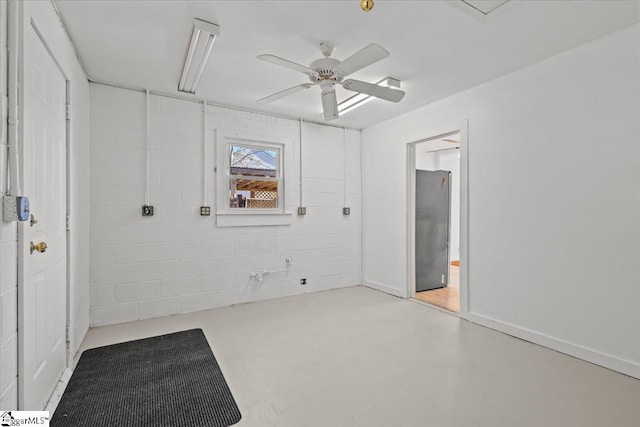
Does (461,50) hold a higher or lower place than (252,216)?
higher

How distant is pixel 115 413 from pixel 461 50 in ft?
12.1

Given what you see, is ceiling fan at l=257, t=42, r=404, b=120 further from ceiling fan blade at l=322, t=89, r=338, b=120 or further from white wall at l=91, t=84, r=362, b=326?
white wall at l=91, t=84, r=362, b=326

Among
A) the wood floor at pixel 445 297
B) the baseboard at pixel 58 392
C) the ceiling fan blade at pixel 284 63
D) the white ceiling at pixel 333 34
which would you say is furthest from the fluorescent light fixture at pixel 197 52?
the wood floor at pixel 445 297

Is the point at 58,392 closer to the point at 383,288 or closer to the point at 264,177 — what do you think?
the point at 264,177

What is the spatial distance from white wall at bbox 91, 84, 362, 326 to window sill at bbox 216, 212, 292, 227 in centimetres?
7

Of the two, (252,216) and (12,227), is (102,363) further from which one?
(252,216)

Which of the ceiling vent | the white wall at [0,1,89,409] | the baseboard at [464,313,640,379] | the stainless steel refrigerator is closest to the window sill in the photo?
the white wall at [0,1,89,409]

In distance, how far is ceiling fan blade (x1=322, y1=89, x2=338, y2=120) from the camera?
9.01 feet

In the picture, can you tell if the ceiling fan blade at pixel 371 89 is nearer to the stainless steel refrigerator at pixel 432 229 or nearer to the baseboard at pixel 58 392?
the stainless steel refrigerator at pixel 432 229

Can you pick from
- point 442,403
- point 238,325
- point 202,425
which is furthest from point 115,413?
point 442,403

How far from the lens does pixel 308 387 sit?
2164mm

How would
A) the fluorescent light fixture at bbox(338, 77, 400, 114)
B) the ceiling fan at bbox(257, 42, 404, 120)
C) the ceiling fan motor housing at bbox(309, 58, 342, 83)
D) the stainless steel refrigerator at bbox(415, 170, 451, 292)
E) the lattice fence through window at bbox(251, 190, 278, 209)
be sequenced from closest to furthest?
the ceiling fan at bbox(257, 42, 404, 120) → the ceiling fan motor housing at bbox(309, 58, 342, 83) → the fluorescent light fixture at bbox(338, 77, 400, 114) → the lattice fence through window at bbox(251, 190, 278, 209) → the stainless steel refrigerator at bbox(415, 170, 451, 292)

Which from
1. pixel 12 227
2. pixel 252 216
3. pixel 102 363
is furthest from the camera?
pixel 252 216

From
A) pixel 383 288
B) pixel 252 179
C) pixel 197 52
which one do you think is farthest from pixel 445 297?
pixel 197 52
